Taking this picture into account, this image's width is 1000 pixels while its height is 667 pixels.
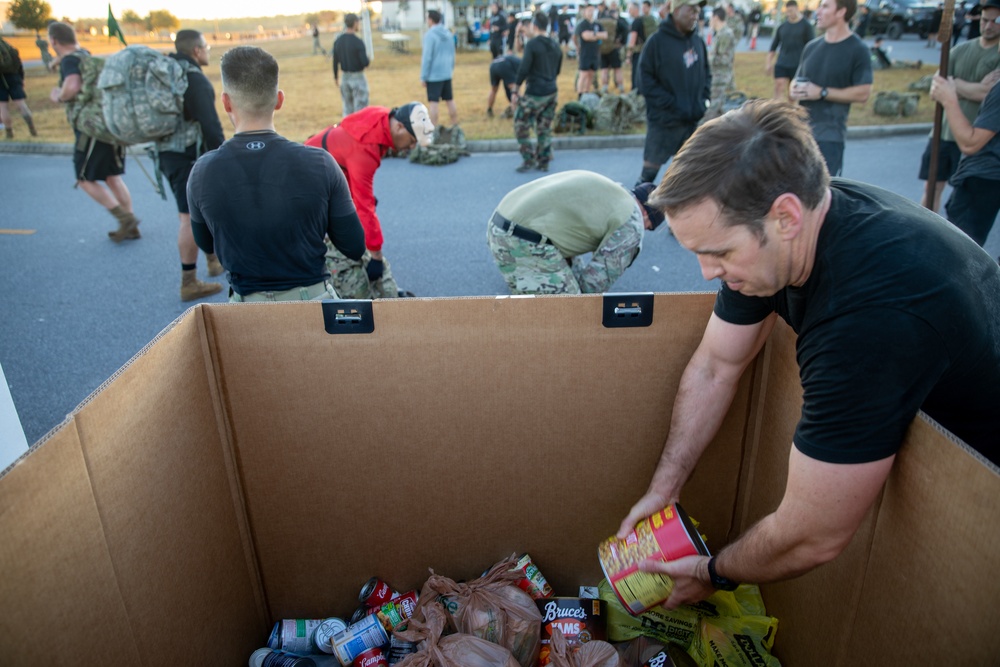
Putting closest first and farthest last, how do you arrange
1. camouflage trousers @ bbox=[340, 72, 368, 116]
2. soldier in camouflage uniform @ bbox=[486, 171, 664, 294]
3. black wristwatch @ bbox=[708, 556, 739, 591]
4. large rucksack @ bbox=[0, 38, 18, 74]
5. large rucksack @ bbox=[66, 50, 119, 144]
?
black wristwatch @ bbox=[708, 556, 739, 591] < soldier in camouflage uniform @ bbox=[486, 171, 664, 294] < large rucksack @ bbox=[66, 50, 119, 144] < large rucksack @ bbox=[0, 38, 18, 74] < camouflage trousers @ bbox=[340, 72, 368, 116]

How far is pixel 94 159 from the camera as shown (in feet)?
18.6

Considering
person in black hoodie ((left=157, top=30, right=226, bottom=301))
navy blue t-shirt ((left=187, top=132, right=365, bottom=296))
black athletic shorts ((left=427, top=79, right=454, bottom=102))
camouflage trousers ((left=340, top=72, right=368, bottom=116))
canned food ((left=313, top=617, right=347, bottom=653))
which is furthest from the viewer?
camouflage trousers ((left=340, top=72, right=368, bottom=116))

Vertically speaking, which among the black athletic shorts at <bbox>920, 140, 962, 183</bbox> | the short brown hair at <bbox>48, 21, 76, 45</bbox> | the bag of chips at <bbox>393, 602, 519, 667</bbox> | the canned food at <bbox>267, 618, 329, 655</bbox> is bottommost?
the canned food at <bbox>267, 618, 329, 655</bbox>

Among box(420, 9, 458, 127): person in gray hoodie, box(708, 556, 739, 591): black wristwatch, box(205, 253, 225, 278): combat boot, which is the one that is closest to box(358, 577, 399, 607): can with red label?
box(708, 556, 739, 591): black wristwatch

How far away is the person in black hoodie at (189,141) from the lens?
4762 millimetres

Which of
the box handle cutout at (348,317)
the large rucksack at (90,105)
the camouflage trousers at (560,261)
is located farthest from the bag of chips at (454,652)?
the large rucksack at (90,105)

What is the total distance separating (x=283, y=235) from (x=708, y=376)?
1.71 meters

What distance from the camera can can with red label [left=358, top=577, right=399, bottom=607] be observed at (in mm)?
2162

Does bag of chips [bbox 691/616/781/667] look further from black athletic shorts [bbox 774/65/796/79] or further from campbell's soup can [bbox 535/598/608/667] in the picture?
black athletic shorts [bbox 774/65/796/79]

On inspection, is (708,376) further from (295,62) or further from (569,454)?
(295,62)

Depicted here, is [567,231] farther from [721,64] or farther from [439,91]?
[721,64]

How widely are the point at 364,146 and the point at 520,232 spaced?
1059 mm

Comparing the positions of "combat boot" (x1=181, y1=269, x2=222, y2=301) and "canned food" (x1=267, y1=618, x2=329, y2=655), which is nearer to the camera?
"canned food" (x1=267, y1=618, x2=329, y2=655)

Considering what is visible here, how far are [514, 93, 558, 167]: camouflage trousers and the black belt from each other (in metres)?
5.34
